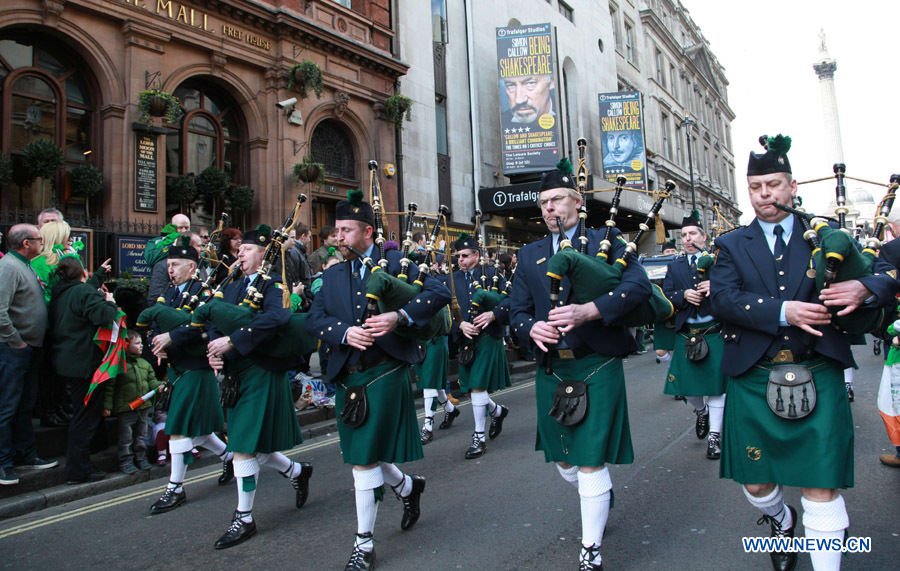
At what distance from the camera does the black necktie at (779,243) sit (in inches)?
127

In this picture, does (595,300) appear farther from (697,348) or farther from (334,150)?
(334,150)

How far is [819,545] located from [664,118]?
140ft

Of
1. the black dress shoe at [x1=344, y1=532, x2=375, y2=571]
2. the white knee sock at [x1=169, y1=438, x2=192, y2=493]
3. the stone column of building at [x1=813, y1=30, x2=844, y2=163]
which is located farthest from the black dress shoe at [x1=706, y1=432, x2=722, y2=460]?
the stone column of building at [x1=813, y1=30, x2=844, y2=163]

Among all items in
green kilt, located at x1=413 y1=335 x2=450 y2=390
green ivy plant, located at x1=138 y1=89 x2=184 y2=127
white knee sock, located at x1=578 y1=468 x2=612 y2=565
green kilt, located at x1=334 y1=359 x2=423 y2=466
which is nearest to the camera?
white knee sock, located at x1=578 y1=468 x2=612 y2=565

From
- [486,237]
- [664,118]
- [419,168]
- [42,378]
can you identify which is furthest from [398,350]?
[664,118]

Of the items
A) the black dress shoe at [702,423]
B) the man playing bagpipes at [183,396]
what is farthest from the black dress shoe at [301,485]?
the black dress shoe at [702,423]

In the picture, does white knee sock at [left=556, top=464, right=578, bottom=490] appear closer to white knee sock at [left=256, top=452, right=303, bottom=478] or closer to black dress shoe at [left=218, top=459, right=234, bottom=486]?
white knee sock at [left=256, top=452, right=303, bottom=478]

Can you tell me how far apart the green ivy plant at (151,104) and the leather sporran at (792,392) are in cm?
1195

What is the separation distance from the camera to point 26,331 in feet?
18.9

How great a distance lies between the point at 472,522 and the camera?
14.2 feet

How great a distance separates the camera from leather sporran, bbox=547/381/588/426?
337 cm

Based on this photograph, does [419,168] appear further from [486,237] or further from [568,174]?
[568,174]

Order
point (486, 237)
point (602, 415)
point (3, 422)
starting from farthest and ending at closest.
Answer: point (486, 237) → point (3, 422) → point (602, 415)

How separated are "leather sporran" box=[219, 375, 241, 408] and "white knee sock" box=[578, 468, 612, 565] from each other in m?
Result: 2.65
